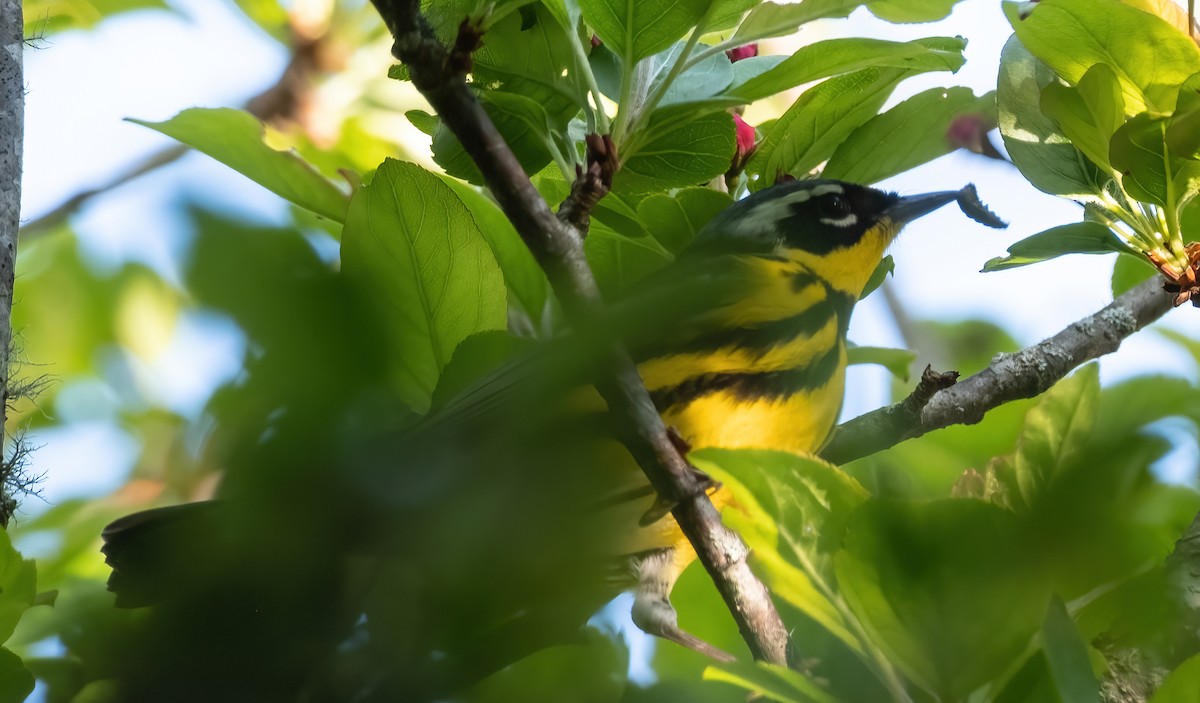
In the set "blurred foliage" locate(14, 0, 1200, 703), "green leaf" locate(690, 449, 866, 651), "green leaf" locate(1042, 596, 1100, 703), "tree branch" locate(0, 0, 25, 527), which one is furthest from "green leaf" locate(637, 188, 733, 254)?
"green leaf" locate(1042, 596, 1100, 703)

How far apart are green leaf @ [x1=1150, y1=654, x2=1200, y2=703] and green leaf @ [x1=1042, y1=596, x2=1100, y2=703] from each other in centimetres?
10

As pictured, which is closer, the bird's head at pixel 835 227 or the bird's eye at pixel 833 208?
the bird's head at pixel 835 227

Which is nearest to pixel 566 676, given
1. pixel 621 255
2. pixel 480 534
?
pixel 480 534

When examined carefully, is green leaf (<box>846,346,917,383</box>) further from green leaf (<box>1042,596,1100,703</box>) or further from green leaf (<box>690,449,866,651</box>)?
green leaf (<box>1042,596,1100,703</box>)

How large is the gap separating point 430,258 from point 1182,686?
1.08 meters

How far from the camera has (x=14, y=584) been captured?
4.30ft

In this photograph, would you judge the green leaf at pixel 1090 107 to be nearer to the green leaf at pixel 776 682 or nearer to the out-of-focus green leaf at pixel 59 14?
the green leaf at pixel 776 682

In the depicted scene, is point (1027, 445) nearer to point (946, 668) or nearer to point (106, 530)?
point (946, 668)

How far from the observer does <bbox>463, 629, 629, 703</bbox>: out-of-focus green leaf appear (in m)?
0.85

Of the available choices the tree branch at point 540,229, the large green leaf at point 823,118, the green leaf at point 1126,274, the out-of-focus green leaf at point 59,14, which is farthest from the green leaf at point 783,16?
the out-of-focus green leaf at point 59,14

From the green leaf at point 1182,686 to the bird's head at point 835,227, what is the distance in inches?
97.7

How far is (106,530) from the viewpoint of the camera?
44.1 inches

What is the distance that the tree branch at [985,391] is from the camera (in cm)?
250

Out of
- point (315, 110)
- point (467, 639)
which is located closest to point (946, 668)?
point (467, 639)
